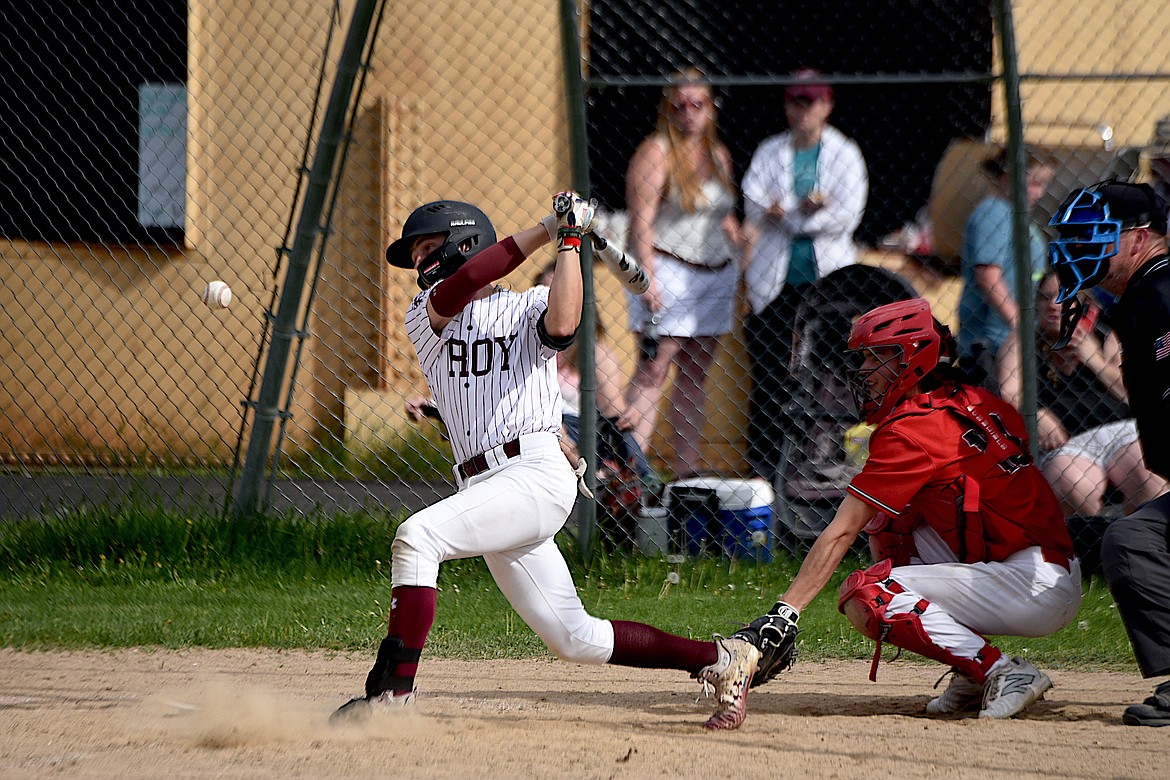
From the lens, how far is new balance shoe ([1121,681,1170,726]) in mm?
3695

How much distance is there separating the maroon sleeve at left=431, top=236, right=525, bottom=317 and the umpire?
1612 mm

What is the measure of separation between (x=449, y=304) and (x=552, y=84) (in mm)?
4836

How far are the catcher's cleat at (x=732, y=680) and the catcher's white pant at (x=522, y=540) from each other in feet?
1.06

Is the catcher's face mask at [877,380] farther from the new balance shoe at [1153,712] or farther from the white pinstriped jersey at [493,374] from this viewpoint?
the new balance shoe at [1153,712]

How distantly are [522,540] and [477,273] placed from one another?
0.75 m

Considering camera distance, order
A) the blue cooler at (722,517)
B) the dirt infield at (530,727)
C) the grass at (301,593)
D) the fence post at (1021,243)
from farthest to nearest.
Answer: the blue cooler at (722,517)
the fence post at (1021,243)
the grass at (301,593)
the dirt infield at (530,727)

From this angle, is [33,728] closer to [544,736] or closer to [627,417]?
[544,736]

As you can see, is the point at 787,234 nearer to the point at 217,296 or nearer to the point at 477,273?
the point at 217,296

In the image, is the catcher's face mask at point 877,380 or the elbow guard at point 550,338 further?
the catcher's face mask at point 877,380

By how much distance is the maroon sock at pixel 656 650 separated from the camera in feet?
12.5

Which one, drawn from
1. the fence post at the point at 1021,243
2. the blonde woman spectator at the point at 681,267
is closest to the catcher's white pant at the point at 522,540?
the fence post at the point at 1021,243

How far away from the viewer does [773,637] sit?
148 inches

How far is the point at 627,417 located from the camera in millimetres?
6195

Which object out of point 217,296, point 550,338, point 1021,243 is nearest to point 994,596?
point 550,338
